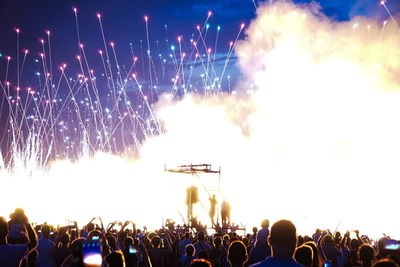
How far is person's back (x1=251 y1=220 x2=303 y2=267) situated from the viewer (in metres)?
3.40

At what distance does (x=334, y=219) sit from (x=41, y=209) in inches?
928

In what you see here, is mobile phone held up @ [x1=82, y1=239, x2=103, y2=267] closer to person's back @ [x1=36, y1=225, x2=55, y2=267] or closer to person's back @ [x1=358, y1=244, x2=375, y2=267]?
person's back @ [x1=358, y1=244, x2=375, y2=267]

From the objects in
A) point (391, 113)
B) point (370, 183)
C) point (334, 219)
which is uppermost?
point (391, 113)

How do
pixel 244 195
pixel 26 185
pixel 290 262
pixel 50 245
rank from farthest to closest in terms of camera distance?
pixel 26 185 < pixel 244 195 < pixel 50 245 < pixel 290 262

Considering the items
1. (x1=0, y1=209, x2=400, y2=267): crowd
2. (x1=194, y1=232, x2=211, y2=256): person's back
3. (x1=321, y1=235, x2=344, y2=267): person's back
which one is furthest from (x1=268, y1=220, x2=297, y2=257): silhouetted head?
(x1=194, y1=232, x2=211, y2=256): person's back

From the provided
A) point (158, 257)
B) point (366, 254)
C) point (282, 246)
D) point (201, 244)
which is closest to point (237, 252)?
point (282, 246)

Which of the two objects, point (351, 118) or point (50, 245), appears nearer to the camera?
point (50, 245)

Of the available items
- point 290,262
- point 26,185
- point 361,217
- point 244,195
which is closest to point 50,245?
point 290,262

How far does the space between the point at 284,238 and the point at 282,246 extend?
64 mm

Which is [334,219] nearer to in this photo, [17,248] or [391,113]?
[391,113]

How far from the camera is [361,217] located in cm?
2339

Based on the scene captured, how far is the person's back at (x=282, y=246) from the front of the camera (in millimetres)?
3400

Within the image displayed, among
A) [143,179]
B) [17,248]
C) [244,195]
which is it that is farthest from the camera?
[143,179]

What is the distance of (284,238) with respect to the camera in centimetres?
346
